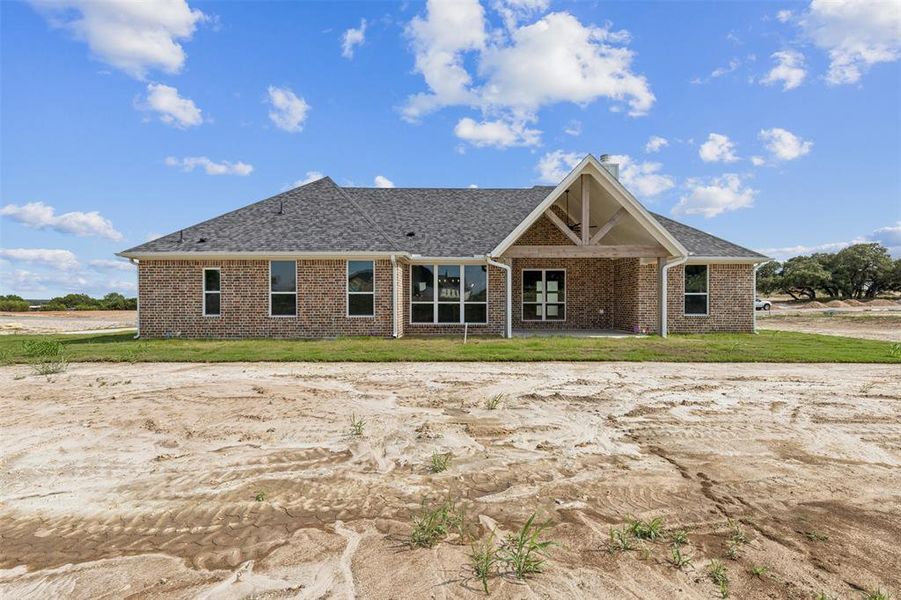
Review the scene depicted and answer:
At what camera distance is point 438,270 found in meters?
16.7

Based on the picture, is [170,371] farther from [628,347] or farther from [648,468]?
[628,347]

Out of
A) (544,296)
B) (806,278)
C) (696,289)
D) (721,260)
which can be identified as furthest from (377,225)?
(806,278)

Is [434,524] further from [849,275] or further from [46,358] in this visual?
[849,275]

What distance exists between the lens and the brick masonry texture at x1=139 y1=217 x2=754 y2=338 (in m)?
15.3

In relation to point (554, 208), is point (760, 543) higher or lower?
lower

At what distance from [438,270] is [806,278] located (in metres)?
59.8

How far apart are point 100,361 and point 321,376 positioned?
5.59 metres

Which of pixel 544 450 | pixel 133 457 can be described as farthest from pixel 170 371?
pixel 544 450

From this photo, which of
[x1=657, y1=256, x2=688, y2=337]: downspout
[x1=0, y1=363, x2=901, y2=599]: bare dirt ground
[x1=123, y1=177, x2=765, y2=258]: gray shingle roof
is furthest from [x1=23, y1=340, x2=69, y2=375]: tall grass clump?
[x1=657, y1=256, x2=688, y2=337]: downspout

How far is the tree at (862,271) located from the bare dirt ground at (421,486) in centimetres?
6580

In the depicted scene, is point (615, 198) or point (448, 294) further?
point (448, 294)

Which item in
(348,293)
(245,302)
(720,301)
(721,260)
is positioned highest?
(721,260)

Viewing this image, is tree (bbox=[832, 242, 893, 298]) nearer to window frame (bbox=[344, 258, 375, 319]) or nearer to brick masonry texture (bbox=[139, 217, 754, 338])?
brick masonry texture (bbox=[139, 217, 754, 338])

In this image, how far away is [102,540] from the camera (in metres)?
3.14
